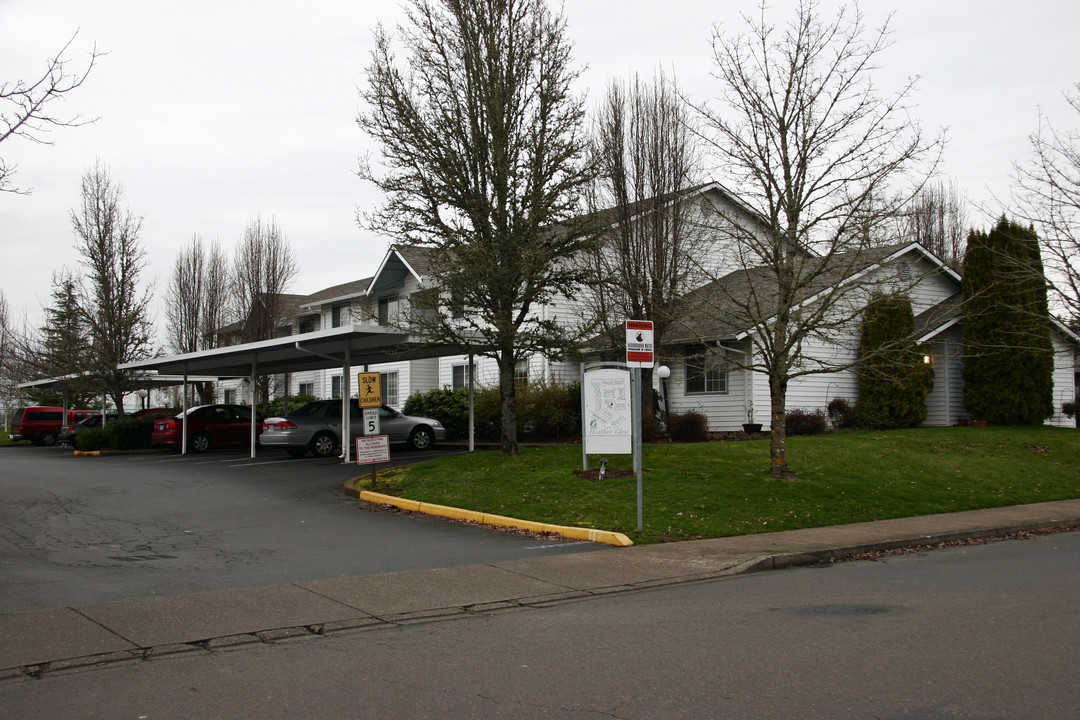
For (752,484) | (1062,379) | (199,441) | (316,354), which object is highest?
(316,354)

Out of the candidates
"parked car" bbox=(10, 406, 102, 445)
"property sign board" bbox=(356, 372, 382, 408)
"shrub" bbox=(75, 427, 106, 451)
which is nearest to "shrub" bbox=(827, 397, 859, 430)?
"property sign board" bbox=(356, 372, 382, 408)

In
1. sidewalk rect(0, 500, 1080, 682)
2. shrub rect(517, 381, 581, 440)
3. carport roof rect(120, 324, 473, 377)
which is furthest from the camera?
shrub rect(517, 381, 581, 440)

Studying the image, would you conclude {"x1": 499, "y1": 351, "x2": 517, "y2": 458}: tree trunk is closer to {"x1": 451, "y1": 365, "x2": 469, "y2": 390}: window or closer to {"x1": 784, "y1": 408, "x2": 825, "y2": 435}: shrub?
{"x1": 784, "y1": 408, "x2": 825, "y2": 435}: shrub

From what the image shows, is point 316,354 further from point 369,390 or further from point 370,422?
point 369,390

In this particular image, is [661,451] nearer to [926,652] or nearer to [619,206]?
[619,206]

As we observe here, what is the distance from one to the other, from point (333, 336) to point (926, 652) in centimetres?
1625

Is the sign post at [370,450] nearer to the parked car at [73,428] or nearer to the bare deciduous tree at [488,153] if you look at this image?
the bare deciduous tree at [488,153]

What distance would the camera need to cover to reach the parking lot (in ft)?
30.0

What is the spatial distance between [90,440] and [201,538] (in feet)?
71.3

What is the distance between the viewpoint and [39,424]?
39.8 metres

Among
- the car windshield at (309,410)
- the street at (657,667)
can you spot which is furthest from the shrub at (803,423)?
the street at (657,667)

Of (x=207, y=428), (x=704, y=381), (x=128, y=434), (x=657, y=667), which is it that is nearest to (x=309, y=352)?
(x=207, y=428)

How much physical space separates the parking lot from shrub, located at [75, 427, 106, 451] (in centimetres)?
1130

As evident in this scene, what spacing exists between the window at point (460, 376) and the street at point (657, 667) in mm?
26411
